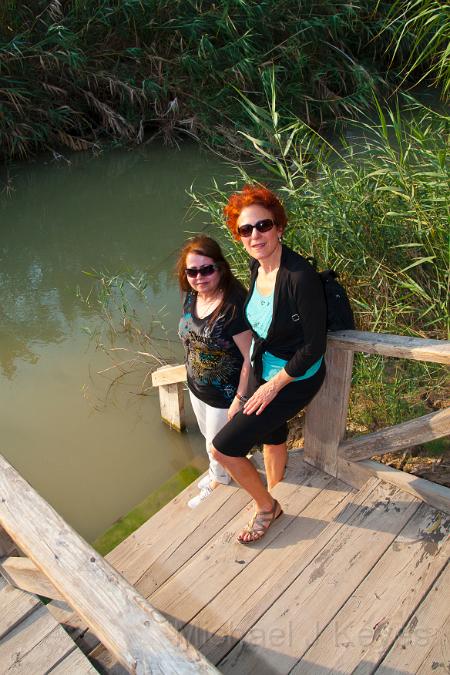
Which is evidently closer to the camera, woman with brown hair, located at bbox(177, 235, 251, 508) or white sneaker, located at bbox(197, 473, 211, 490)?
woman with brown hair, located at bbox(177, 235, 251, 508)

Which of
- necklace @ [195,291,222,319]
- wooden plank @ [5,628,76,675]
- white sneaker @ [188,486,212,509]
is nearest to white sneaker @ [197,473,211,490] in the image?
white sneaker @ [188,486,212,509]

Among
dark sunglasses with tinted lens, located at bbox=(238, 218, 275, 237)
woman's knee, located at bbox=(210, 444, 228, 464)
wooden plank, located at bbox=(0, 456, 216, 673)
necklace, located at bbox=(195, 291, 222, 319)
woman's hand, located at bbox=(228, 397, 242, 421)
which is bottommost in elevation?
woman's knee, located at bbox=(210, 444, 228, 464)

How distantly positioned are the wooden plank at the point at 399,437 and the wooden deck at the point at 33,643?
4.46ft

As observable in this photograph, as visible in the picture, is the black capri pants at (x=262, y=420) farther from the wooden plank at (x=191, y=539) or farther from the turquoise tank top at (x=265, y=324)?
the wooden plank at (x=191, y=539)

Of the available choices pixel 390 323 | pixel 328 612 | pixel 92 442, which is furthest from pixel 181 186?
pixel 328 612

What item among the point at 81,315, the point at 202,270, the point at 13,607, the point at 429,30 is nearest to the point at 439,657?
the point at 13,607

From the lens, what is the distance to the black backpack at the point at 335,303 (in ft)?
7.35

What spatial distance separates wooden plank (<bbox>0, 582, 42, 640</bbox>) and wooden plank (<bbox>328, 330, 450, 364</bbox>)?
1399mm

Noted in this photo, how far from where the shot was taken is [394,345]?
217cm

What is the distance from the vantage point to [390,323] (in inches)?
132

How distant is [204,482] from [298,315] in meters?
1.22

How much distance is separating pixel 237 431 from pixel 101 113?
8654 millimetres

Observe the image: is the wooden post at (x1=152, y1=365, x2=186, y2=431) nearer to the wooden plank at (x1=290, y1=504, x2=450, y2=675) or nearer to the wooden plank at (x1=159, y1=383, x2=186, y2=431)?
the wooden plank at (x1=159, y1=383, x2=186, y2=431)

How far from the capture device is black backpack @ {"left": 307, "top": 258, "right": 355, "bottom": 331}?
224cm
